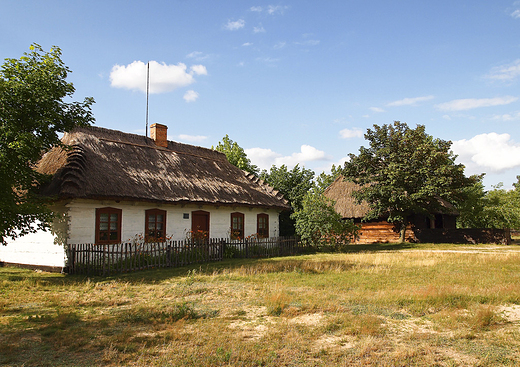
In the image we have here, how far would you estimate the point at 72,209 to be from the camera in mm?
14227

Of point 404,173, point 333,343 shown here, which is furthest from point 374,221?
point 333,343

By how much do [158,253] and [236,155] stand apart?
20924 mm

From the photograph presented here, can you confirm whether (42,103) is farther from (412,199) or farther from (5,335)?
(412,199)

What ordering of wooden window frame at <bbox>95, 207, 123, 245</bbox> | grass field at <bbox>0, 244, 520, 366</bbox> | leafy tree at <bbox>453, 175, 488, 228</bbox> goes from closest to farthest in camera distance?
1. grass field at <bbox>0, 244, 520, 366</bbox>
2. wooden window frame at <bbox>95, 207, 123, 245</bbox>
3. leafy tree at <bbox>453, 175, 488, 228</bbox>

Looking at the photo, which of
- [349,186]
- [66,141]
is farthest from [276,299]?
[349,186]

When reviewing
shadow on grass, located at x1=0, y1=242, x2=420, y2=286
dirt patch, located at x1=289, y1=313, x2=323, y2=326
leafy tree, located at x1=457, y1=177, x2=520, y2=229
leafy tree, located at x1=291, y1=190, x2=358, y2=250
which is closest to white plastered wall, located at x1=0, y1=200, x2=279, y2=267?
shadow on grass, located at x1=0, y1=242, x2=420, y2=286

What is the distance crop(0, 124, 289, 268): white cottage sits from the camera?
1438cm

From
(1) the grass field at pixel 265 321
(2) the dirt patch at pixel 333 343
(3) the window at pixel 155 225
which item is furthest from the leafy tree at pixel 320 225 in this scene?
(2) the dirt patch at pixel 333 343

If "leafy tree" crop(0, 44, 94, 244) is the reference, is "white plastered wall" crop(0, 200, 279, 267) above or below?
below

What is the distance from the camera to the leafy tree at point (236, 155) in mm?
34812

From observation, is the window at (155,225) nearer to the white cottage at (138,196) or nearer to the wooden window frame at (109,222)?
the white cottage at (138,196)

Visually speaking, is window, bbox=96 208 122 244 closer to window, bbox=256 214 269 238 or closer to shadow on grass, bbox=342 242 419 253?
Answer: window, bbox=256 214 269 238

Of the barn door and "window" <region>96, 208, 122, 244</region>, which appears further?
the barn door

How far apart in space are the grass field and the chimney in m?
12.1
